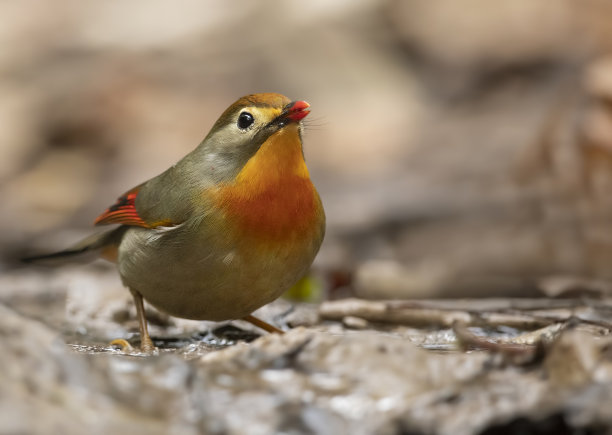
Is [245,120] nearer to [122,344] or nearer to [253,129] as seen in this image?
[253,129]

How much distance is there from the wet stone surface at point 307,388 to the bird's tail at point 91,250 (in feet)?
7.25

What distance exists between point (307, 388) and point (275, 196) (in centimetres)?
141

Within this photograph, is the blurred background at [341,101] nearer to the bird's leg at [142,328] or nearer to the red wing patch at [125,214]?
the red wing patch at [125,214]

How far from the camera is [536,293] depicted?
17.1 feet

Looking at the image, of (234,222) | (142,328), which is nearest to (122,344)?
(142,328)

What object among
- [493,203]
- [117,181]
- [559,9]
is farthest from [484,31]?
[117,181]

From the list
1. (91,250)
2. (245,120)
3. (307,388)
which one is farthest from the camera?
(91,250)

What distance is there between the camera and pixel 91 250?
4.98 meters

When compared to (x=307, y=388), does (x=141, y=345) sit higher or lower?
lower

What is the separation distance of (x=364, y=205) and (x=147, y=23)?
6.06m

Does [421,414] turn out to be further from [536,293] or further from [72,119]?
[72,119]

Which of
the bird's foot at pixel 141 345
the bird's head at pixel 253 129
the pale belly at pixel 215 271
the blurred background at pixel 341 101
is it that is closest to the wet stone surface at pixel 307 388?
the pale belly at pixel 215 271

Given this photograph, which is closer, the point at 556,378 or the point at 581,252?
the point at 556,378

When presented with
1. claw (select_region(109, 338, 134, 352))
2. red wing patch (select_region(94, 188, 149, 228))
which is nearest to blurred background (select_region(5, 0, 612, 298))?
red wing patch (select_region(94, 188, 149, 228))
